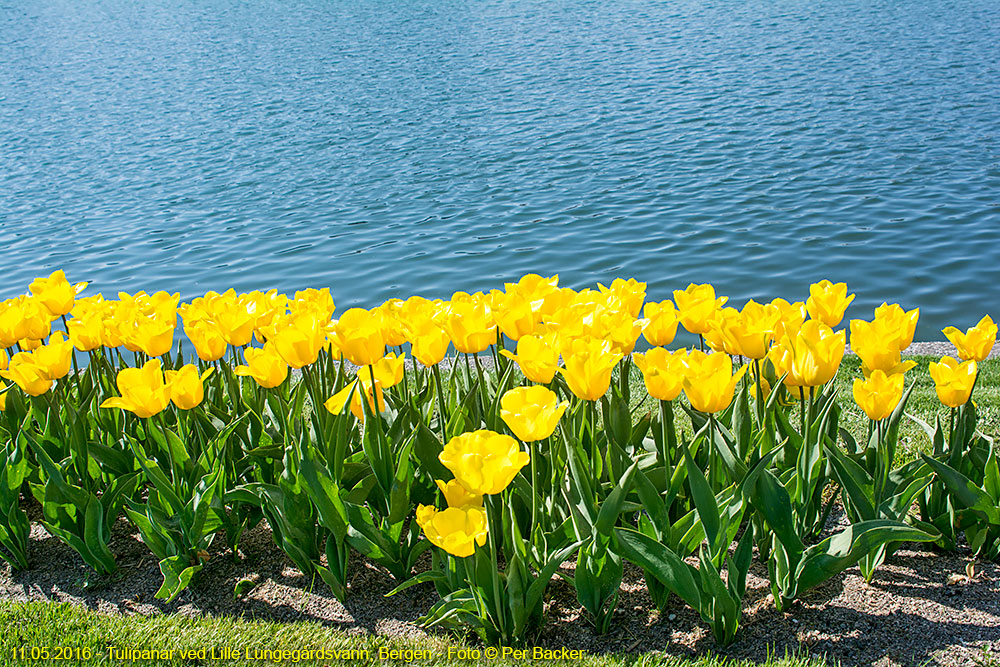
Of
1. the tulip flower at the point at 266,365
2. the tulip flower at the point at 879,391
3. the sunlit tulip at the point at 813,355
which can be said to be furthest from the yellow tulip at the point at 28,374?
the tulip flower at the point at 879,391

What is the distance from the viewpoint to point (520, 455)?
205 cm

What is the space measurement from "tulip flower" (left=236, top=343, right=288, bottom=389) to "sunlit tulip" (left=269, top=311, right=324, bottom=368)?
3 centimetres

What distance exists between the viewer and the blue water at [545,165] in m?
8.83

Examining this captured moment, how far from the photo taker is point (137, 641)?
2598mm

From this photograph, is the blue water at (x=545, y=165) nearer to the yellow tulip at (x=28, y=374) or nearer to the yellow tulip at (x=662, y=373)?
the yellow tulip at (x=662, y=373)

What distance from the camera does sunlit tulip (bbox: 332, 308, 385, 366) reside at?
8.37 ft

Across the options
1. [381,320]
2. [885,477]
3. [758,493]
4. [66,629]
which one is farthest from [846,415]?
[66,629]

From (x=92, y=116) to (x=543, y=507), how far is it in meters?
19.0

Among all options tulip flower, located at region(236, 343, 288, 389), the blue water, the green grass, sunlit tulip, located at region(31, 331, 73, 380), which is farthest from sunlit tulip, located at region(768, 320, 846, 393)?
the blue water

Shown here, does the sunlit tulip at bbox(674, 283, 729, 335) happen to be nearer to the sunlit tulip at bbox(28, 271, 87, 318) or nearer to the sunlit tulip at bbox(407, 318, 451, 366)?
the sunlit tulip at bbox(407, 318, 451, 366)

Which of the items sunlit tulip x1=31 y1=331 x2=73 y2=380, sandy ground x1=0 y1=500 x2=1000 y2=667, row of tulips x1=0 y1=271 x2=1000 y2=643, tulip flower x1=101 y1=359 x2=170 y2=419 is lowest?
sandy ground x1=0 y1=500 x2=1000 y2=667

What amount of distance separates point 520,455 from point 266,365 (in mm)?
970

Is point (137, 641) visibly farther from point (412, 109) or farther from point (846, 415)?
point (412, 109)

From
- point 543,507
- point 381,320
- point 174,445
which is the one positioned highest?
point 381,320
